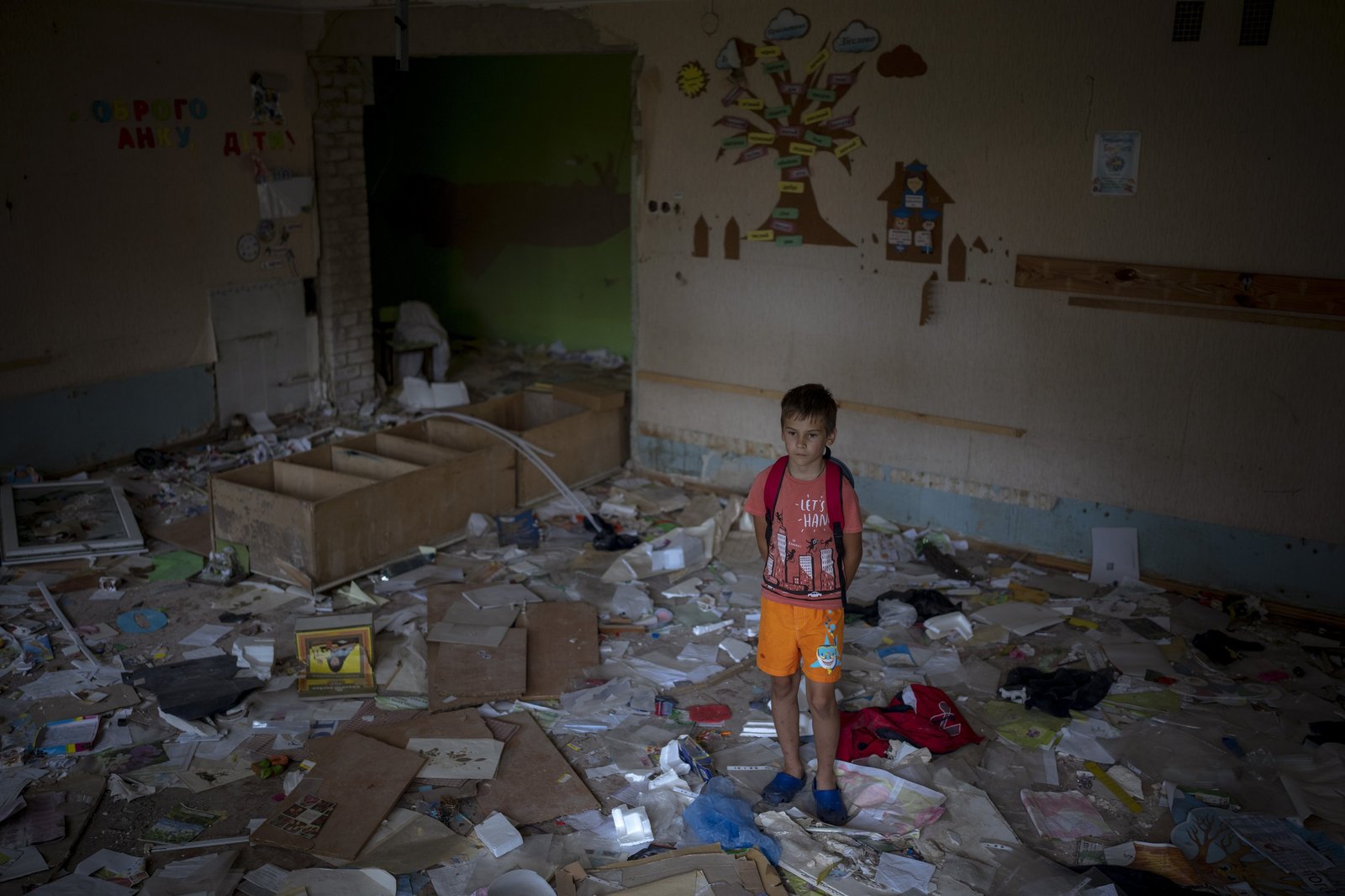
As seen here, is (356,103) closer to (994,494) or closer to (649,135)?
(649,135)

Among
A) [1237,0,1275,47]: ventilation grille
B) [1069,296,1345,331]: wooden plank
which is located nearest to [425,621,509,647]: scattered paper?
[1069,296,1345,331]: wooden plank


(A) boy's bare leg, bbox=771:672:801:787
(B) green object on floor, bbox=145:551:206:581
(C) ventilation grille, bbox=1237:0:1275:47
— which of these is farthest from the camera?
(B) green object on floor, bbox=145:551:206:581

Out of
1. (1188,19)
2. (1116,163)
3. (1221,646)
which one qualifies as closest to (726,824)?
(1221,646)

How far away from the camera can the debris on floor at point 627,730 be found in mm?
3424

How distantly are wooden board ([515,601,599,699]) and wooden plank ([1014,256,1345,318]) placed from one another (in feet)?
9.19

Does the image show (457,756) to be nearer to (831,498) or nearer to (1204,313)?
(831,498)

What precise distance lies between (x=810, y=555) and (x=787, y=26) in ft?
11.5

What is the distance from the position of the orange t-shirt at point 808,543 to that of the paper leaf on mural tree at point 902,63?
2.93 m

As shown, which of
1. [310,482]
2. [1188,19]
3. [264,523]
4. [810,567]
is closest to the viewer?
[810,567]

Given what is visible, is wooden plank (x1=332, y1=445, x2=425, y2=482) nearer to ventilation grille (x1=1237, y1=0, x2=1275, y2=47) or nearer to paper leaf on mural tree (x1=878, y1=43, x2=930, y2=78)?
paper leaf on mural tree (x1=878, y1=43, x2=930, y2=78)

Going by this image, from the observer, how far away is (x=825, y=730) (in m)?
3.68

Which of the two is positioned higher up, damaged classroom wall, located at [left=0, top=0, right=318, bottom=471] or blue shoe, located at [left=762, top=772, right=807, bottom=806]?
damaged classroom wall, located at [left=0, top=0, right=318, bottom=471]

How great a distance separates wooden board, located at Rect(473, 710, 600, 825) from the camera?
367cm

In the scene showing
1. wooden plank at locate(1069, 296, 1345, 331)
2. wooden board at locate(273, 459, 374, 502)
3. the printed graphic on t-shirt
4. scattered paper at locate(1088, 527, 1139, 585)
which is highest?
wooden plank at locate(1069, 296, 1345, 331)
